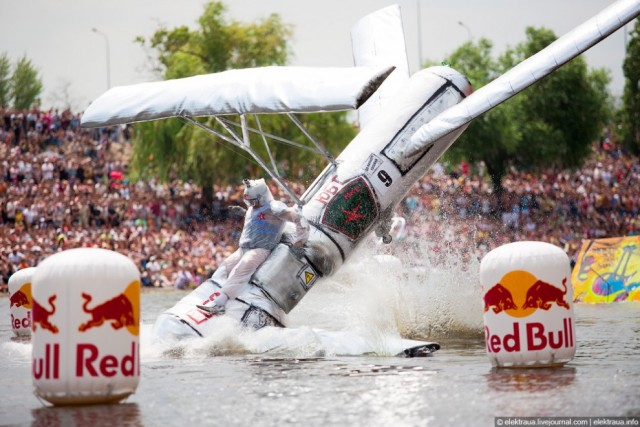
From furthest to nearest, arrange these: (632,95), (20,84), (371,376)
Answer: (20,84)
(632,95)
(371,376)

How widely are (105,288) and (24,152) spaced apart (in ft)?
140

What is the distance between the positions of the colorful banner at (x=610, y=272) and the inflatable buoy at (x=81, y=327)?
1664 centimetres

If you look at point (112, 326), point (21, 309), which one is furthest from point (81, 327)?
point (21, 309)

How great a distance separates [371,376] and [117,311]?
315 centimetres

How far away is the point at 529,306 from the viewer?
11.7m

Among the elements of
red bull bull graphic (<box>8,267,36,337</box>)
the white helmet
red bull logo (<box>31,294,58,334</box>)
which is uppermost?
the white helmet

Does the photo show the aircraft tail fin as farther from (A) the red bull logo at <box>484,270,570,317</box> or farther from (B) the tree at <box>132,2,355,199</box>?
(B) the tree at <box>132,2,355,199</box>

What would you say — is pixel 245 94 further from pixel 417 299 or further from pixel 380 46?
pixel 380 46

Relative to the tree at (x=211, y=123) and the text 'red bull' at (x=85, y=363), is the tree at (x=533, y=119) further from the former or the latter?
the text 'red bull' at (x=85, y=363)

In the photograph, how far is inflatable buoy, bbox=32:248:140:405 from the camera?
9.90 metres

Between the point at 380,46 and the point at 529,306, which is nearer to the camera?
the point at 529,306

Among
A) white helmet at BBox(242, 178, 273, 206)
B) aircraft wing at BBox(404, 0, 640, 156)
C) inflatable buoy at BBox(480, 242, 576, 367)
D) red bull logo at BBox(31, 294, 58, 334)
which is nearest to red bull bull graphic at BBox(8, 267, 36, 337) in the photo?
white helmet at BBox(242, 178, 273, 206)

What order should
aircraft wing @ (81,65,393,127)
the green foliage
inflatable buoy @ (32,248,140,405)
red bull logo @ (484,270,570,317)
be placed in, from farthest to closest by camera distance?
the green foliage → aircraft wing @ (81,65,393,127) → red bull logo @ (484,270,570,317) → inflatable buoy @ (32,248,140,405)

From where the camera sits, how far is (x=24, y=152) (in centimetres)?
5106
